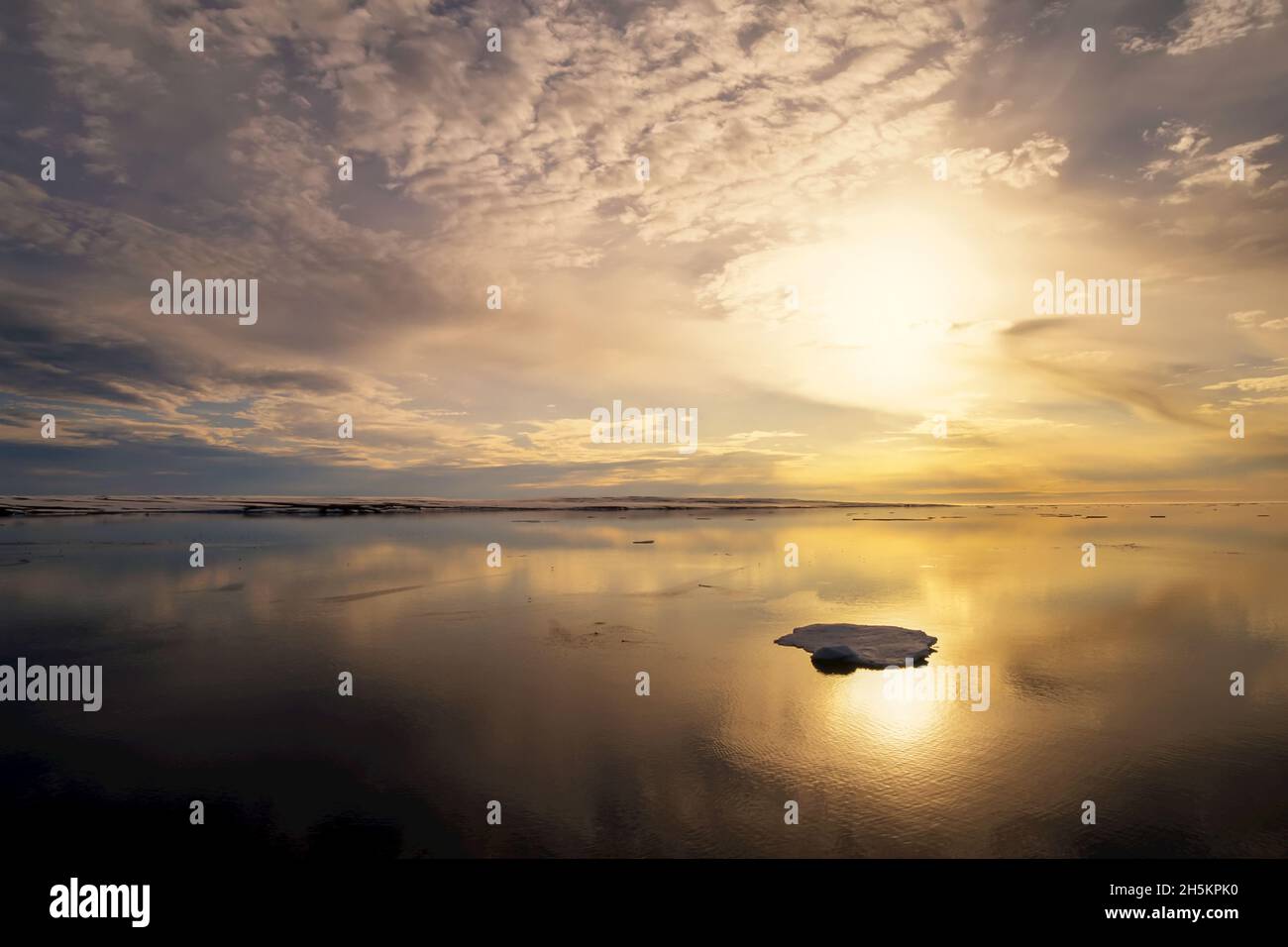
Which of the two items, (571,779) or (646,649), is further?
(646,649)

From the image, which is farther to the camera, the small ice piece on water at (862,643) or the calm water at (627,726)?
the small ice piece on water at (862,643)

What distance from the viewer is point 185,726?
1341 cm

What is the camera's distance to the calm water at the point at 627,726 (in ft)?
31.3

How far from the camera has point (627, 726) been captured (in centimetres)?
1371

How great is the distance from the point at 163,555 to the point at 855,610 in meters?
42.3

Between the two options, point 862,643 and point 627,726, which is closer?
point 627,726

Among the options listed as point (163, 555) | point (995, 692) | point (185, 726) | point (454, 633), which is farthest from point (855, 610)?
point (163, 555)

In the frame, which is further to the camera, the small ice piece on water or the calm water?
the small ice piece on water

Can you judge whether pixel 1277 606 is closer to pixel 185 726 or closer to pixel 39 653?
pixel 185 726

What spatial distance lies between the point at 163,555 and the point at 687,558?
3393 centimetres

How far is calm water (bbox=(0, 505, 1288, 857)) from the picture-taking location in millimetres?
9531

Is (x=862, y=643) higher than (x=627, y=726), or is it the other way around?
(x=862, y=643)
